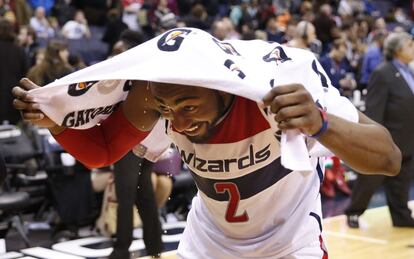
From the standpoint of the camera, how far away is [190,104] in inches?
90.0

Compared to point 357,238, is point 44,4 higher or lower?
higher

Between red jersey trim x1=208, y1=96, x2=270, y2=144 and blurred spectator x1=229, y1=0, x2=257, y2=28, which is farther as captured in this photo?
blurred spectator x1=229, y1=0, x2=257, y2=28

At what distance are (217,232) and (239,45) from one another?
69 cm

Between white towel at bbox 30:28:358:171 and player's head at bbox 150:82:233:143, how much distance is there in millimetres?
78

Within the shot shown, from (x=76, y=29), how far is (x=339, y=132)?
10.5 metres

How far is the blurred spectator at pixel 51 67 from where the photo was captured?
23.9ft

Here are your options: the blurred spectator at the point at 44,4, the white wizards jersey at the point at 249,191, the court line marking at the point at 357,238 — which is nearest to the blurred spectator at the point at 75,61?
the court line marking at the point at 357,238

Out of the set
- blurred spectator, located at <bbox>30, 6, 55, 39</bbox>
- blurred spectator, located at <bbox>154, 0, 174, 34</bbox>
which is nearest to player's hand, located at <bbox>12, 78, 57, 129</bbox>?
blurred spectator, located at <bbox>30, 6, 55, 39</bbox>

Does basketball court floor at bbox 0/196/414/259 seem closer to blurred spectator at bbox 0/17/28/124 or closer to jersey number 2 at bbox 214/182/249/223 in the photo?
blurred spectator at bbox 0/17/28/124

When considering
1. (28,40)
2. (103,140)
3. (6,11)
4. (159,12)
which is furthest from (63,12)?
(103,140)

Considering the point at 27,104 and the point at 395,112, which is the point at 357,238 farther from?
the point at 27,104

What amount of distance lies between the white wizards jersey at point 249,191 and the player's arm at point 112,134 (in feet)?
0.62

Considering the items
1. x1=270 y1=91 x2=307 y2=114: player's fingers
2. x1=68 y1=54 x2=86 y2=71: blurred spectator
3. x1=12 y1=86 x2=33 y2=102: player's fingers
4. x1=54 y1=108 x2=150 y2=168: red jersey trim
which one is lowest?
x1=68 y1=54 x2=86 y2=71: blurred spectator

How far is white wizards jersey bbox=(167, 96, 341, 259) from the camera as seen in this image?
2.52 metres
